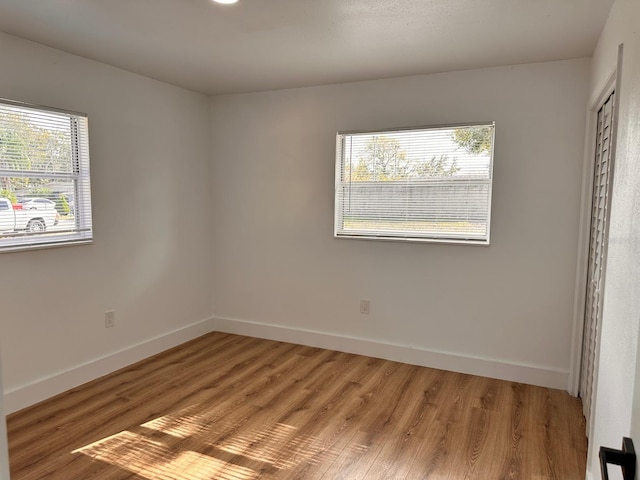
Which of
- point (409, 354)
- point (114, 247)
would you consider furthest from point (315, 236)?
point (114, 247)

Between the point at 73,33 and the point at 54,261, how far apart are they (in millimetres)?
1458

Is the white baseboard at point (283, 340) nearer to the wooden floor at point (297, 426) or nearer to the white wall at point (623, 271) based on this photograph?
the wooden floor at point (297, 426)

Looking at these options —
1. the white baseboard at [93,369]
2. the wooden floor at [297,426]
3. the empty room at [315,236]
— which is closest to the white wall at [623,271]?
the empty room at [315,236]

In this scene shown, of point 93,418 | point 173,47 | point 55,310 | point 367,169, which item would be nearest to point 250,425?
point 93,418

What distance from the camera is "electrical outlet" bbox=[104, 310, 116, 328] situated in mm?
3279

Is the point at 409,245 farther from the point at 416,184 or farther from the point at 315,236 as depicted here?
the point at 315,236

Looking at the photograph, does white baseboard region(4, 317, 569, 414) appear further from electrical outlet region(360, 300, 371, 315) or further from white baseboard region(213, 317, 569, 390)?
electrical outlet region(360, 300, 371, 315)

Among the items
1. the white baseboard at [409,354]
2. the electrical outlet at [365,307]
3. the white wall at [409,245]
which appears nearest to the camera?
the white wall at [409,245]

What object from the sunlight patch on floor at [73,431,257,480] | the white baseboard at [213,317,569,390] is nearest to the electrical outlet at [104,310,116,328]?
the sunlight patch on floor at [73,431,257,480]

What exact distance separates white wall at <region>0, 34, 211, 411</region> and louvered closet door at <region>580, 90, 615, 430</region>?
3217mm

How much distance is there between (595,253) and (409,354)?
5.28ft

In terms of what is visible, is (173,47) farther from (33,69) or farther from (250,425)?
(250,425)

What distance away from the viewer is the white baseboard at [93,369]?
271 centimetres

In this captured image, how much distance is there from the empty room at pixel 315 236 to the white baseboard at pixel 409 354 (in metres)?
0.02
